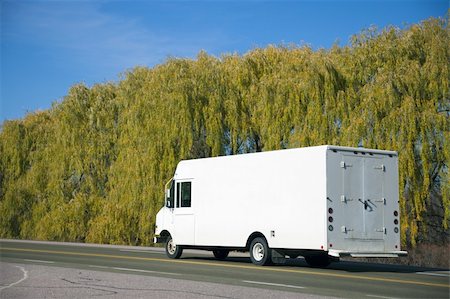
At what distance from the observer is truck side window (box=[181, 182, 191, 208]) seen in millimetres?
21156

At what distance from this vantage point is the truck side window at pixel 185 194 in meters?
21.2

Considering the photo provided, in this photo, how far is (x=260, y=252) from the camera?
18719 mm

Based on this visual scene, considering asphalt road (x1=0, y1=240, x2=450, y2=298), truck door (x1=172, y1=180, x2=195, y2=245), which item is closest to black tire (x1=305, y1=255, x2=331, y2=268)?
asphalt road (x1=0, y1=240, x2=450, y2=298)

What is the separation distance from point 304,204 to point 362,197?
1.57 m

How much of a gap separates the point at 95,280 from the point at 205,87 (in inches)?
799

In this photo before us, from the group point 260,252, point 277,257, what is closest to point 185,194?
point 260,252

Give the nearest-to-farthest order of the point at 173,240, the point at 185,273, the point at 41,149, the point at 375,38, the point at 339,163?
the point at 185,273, the point at 339,163, the point at 173,240, the point at 375,38, the point at 41,149

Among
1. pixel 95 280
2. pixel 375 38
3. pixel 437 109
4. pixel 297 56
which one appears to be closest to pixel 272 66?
pixel 297 56

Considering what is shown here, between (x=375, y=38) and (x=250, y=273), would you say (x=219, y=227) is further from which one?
(x=375, y=38)

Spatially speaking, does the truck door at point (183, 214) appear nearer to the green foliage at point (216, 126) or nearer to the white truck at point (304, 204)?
the white truck at point (304, 204)

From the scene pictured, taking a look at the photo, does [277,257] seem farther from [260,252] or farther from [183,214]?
[183,214]

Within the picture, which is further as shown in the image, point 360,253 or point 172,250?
point 172,250

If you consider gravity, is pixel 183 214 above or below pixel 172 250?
above

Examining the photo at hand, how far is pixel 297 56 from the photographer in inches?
1260
